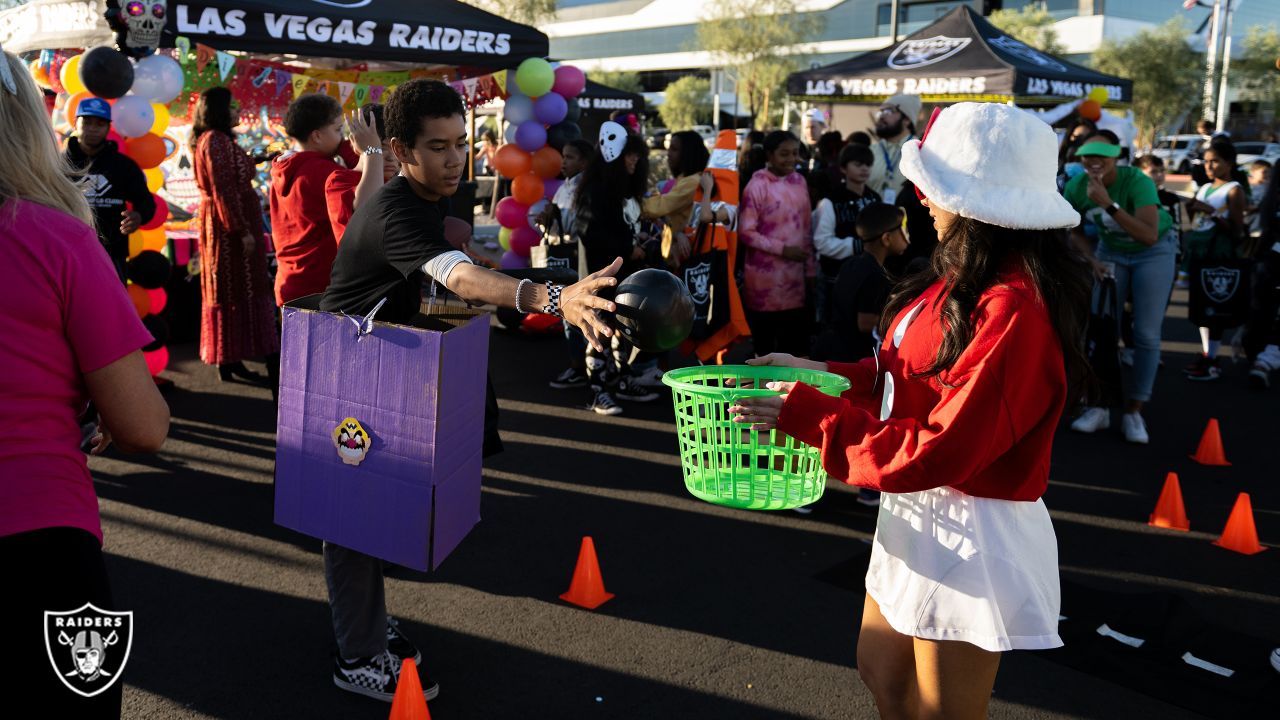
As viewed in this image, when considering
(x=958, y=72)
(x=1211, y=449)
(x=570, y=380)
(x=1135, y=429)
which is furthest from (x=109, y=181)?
(x=958, y=72)

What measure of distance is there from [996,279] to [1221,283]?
7.95 m

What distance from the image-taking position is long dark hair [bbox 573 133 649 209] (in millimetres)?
6938

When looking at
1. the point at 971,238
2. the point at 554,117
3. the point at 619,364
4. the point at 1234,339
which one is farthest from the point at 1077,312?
the point at 1234,339

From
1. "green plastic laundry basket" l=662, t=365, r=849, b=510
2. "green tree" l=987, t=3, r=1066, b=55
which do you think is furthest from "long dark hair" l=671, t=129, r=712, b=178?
"green tree" l=987, t=3, r=1066, b=55

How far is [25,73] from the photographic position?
1.87m

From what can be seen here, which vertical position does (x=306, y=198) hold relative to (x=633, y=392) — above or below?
above

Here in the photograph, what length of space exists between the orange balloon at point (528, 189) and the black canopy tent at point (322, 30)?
1.15 m

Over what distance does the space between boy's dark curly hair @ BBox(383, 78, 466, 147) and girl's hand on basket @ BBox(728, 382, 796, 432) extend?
1415 mm

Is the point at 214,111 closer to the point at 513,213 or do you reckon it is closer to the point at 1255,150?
the point at 513,213

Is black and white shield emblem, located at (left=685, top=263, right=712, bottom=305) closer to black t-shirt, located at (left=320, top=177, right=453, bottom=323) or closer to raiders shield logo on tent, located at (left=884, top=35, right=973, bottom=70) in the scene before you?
black t-shirt, located at (left=320, top=177, right=453, bottom=323)

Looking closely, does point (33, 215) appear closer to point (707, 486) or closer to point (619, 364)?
point (707, 486)

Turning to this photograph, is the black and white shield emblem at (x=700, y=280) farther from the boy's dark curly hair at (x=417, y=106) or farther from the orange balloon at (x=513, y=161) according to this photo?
the boy's dark curly hair at (x=417, y=106)

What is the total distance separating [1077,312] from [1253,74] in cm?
5627

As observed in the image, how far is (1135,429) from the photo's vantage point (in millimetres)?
6938
